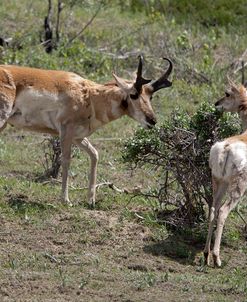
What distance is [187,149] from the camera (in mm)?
11703

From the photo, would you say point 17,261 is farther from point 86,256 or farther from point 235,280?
point 235,280

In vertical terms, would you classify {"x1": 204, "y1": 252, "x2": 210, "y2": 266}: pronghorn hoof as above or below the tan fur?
below

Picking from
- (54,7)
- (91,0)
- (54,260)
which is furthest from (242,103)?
(54,7)

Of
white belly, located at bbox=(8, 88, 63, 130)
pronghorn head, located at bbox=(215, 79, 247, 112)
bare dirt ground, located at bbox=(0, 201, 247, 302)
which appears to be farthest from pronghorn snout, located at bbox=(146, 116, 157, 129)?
bare dirt ground, located at bbox=(0, 201, 247, 302)

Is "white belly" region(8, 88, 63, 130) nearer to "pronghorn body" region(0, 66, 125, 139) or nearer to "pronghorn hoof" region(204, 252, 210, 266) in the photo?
"pronghorn body" region(0, 66, 125, 139)

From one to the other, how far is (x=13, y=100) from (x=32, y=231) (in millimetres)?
1806

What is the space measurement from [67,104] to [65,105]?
0.09 ft

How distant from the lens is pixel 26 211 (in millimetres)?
11242

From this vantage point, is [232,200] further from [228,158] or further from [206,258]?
[206,258]

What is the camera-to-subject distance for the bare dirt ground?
923 centimetres

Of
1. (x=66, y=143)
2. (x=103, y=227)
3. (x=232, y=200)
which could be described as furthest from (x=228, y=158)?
(x=66, y=143)

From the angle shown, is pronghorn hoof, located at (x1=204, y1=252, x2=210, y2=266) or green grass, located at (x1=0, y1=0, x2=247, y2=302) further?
pronghorn hoof, located at (x1=204, y1=252, x2=210, y2=266)

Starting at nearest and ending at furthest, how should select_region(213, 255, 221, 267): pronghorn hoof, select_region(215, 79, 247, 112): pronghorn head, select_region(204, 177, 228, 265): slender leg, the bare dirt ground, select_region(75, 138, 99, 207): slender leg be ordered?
the bare dirt ground < select_region(213, 255, 221, 267): pronghorn hoof < select_region(204, 177, 228, 265): slender leg < select_region(75, 138, 99, 207): slender leg < select_region(215, 79, 247, 112): pronghorn head

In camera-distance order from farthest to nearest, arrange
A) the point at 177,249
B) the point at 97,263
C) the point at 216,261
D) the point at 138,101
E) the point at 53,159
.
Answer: the point at 53,159
the point at 138,101
the point at 177,249
the point at 216,261
the point at 97,263
